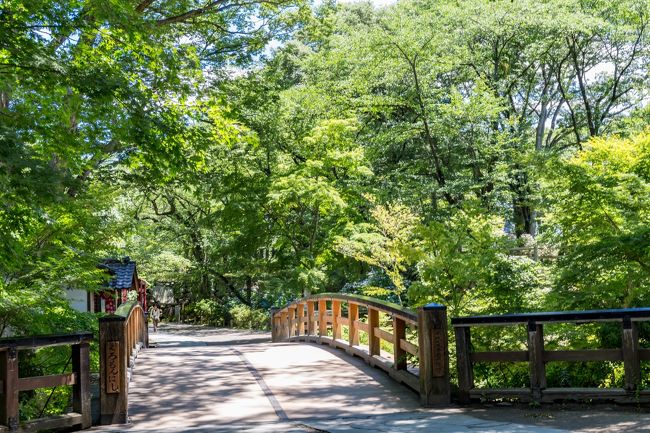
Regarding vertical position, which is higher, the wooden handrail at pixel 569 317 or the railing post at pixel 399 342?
the wooden handrail at pixel 569 317

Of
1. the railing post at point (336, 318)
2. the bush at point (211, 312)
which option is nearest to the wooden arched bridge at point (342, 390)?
the railing post at point (336, 318)

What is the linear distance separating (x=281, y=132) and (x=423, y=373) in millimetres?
20152

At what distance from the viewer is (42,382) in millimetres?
6777

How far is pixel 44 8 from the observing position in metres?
8.47

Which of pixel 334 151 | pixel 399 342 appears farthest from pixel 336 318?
pixel 334 151

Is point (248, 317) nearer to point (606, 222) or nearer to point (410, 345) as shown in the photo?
point (606, 222)

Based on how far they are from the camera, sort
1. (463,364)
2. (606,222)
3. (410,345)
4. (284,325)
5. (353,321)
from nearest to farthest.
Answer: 1. (463,364)
2. (410,345)
3. (606,222)
4. (353,321)
5. (284,325)

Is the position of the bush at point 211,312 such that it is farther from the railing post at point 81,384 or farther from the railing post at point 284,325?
the railing post at point 81,384

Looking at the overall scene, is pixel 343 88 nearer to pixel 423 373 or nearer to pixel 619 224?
pixel 619 224

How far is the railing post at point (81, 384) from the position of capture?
23.3ft

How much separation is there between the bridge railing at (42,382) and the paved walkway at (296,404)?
1.10ft

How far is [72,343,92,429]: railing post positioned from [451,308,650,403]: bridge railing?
12.7ft

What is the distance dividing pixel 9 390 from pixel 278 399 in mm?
3065

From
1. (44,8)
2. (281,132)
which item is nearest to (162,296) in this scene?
(281,132)
